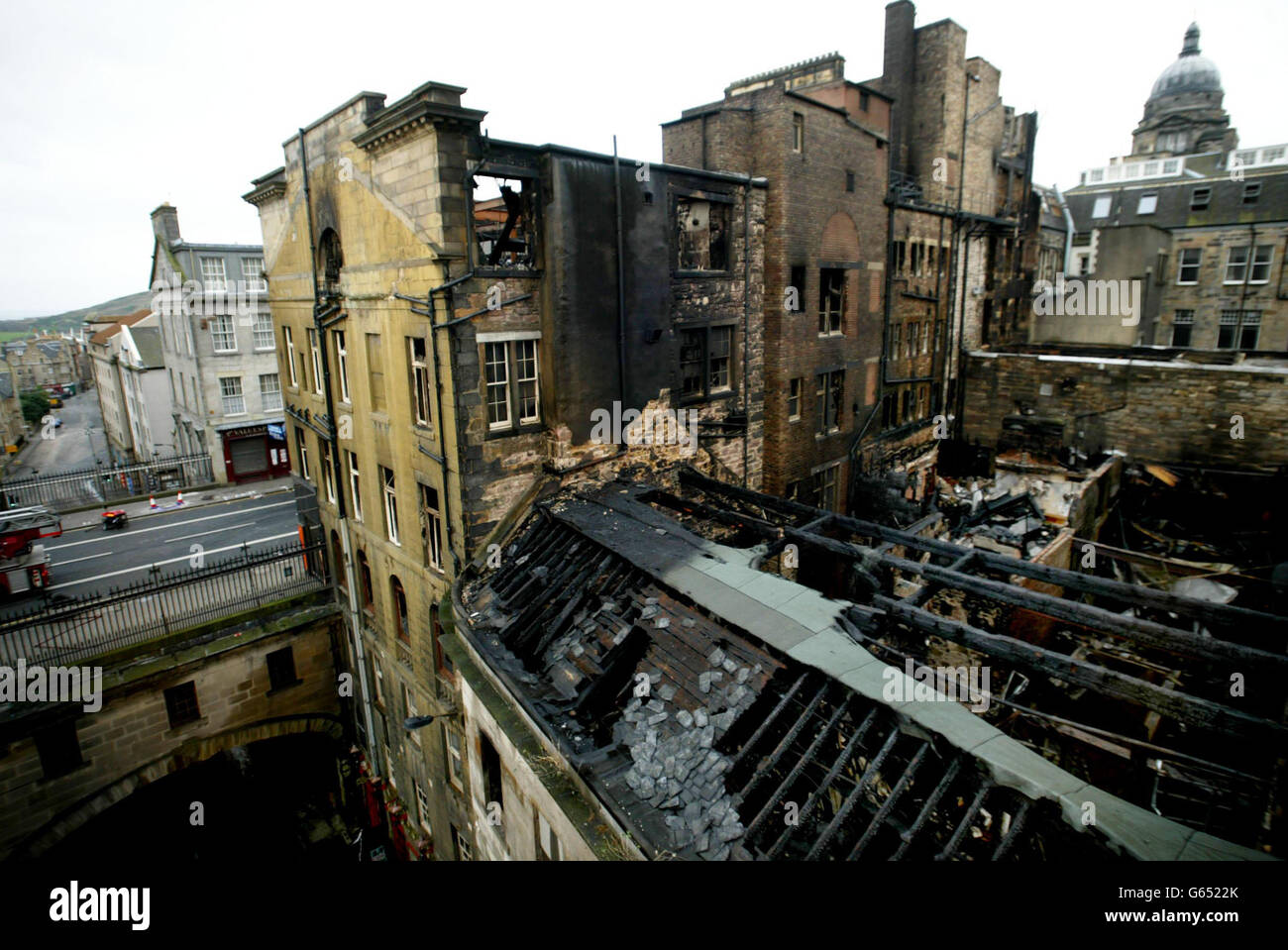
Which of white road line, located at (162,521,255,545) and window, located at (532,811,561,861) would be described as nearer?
window, located at (532,811,561,861)

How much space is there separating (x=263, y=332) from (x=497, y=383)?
3092 centimetres

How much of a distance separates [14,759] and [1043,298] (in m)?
48.8

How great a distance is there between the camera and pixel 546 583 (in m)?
12.4

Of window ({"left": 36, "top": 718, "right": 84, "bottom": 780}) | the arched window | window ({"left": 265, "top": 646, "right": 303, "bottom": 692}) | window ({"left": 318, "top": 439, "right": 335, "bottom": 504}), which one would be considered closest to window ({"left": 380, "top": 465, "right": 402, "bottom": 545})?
the arched window

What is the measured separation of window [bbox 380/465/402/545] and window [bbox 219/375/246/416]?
24.9m

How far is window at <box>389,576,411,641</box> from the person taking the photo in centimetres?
1831

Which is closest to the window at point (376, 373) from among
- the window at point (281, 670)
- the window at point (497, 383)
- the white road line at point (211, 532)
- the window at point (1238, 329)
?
the window at point (497, 383)

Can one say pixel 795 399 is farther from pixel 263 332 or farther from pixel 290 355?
pixel 263 332

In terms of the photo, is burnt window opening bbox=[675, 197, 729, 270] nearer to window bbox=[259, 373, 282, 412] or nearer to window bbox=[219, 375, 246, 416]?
window bbox=[259, 373, 282, 412]

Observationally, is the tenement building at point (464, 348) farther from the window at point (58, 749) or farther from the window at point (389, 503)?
the window at point (58, 749)

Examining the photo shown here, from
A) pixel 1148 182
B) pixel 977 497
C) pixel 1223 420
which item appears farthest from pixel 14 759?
pixel 1148 182

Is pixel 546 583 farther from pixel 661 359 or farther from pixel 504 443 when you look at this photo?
pixel 661 359

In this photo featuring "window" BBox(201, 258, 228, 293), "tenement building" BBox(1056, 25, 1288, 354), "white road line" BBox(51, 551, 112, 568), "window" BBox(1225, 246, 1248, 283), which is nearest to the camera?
"white road line" BBox(51, 551, 112, 568)

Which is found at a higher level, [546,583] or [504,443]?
[504,443]
